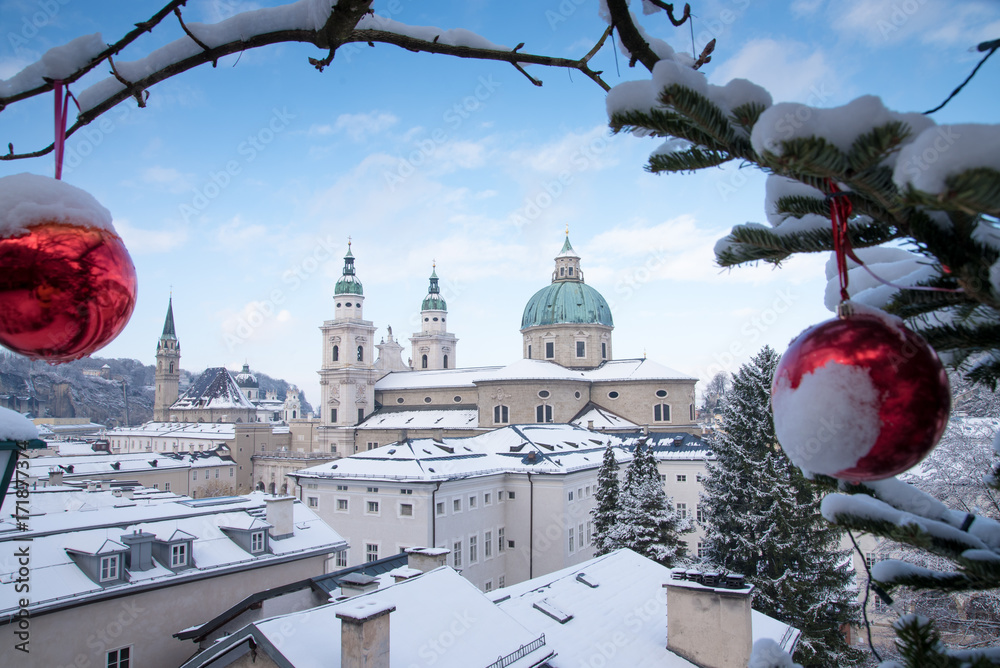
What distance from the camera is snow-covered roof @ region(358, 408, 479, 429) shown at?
165ft

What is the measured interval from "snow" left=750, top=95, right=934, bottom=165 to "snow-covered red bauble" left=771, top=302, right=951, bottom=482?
464mm

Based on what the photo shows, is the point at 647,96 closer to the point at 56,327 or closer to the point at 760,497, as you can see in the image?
the point at 56,327

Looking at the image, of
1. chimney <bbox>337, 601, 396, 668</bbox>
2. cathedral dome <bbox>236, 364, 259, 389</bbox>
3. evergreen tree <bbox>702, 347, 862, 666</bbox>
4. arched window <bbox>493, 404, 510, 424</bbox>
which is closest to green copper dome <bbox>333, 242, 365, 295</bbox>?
arched window <bbox>493, 404, 510, 424</bbox>

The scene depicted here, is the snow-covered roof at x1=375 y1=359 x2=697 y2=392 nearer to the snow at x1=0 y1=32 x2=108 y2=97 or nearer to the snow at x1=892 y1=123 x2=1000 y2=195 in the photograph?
the snow at x1=0 y1=32 x2=108 y2=97

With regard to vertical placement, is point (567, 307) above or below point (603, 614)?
above

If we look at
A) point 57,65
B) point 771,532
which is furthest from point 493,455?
point 57,65

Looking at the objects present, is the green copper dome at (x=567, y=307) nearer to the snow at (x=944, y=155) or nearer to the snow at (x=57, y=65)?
the snow at (x=57, y=65)

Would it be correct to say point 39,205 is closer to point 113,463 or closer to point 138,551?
point 138,551

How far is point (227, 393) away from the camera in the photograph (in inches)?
3270

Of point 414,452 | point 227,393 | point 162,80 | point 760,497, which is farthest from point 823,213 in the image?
point 227,393

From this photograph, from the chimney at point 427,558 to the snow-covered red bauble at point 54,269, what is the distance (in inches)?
476

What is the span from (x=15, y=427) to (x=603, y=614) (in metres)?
11.1

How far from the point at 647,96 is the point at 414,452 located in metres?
25.9

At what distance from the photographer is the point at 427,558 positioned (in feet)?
43.5
